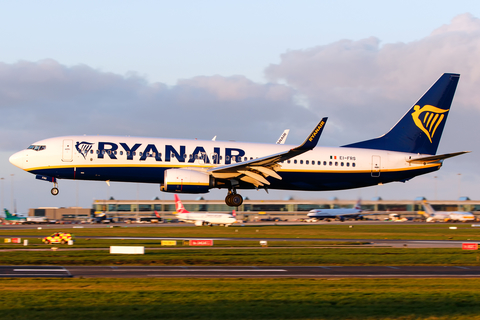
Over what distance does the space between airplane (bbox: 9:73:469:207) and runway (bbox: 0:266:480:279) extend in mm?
13675

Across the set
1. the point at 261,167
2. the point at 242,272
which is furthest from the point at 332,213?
the point at 242,272

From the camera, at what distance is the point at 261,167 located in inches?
1571

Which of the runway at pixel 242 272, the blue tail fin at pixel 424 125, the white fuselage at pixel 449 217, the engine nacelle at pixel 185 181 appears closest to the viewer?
the runway at pixel 242 272

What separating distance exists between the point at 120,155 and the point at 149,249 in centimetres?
896

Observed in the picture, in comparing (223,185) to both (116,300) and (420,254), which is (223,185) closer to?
(420,254)

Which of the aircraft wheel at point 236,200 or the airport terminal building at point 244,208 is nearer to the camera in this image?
the aircraft wheel at point 236,200

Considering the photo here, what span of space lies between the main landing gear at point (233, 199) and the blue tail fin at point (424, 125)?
427 inches

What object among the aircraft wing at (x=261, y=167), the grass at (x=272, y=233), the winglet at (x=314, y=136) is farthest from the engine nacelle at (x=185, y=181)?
the grass at (x=272, y=233)

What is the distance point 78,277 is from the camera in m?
20.2

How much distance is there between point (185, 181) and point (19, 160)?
12.9 metres

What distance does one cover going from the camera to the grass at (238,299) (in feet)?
45.4

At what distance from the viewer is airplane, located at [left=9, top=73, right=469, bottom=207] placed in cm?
3934

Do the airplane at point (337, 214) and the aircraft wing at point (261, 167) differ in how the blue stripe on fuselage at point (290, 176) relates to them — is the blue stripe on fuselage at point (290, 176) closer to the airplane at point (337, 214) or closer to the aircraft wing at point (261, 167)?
the aircraft wing at point (261, 167)

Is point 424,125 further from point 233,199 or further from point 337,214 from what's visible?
point 337,214
